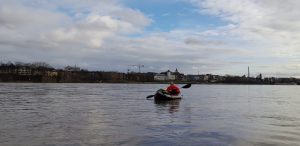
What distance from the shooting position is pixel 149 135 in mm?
16062

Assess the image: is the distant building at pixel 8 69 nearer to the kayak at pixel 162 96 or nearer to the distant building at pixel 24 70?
the distant building at pixel 24 70

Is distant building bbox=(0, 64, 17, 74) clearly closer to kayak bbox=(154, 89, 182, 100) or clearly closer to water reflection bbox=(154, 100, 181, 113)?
kayak bbox=(154, 89, 182, 100)

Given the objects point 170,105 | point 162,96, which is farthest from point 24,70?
point 170,105

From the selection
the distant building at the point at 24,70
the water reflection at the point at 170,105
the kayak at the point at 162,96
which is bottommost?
the water reflection at the point at 170,105

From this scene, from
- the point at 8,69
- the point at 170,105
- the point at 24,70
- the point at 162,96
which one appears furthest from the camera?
the point at 24,70

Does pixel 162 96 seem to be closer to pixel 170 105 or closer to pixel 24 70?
pixel 170 105

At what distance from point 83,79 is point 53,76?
655 inches

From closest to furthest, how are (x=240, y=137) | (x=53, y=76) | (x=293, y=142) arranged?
(x=293, y=142) → (x=240, y=137) → (x=53, y=76)

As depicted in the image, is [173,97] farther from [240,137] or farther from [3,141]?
[3,141]

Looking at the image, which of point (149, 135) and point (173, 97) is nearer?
point (149, 135)

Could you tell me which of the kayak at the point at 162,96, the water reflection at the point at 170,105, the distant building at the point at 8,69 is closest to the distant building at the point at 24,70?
the distant building at the point at 8,69

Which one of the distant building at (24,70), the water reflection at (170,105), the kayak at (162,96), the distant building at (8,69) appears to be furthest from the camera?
the distant building at (24,70)

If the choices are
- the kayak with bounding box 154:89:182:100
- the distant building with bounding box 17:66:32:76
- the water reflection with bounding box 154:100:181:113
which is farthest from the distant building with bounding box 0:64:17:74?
the water reflection with bounding box 154:100:181:113

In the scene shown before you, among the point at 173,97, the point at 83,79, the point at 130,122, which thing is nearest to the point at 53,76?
the point at 83,79
